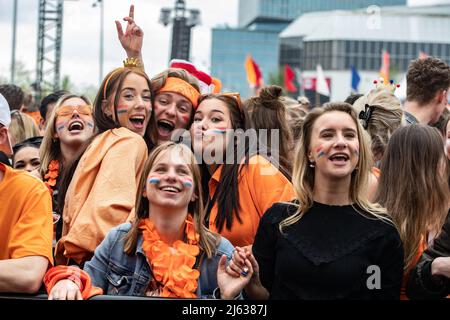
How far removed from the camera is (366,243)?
2943 mm

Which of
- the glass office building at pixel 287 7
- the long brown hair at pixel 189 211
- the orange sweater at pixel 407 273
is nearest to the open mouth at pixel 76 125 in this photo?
the long brown hair at pixel 189 211

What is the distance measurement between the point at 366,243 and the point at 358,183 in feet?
0.88

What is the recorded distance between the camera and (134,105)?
404 centimetres

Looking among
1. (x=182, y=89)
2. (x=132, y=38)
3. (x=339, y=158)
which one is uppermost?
(x=132, y=38)

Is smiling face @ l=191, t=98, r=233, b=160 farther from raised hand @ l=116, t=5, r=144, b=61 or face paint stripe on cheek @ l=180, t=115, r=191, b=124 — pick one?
raised hand @ l=116, t=5, r=144, b=61

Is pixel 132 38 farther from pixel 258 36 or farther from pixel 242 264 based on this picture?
pixel 258 36

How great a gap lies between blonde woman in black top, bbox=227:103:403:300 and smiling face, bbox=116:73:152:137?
3.55 feet

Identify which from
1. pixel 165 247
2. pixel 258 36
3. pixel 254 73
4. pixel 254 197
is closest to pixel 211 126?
pixel 254 197

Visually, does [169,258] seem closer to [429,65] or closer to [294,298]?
[294,298]

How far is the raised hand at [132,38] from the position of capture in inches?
177

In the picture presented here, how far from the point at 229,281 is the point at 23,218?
2.65 ft

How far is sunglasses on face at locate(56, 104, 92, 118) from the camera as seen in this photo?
448 centimetres
